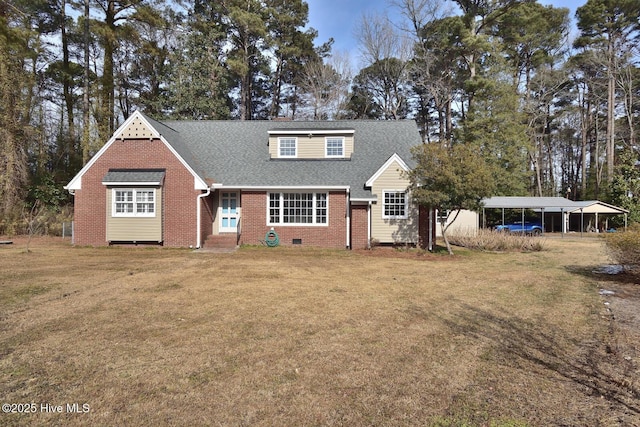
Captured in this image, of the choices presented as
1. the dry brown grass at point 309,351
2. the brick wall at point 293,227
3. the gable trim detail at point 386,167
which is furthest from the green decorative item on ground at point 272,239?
the dry brown grass at point 309,351

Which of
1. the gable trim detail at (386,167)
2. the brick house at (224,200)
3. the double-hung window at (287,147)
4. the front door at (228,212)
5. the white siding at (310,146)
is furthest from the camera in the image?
the double-hung window at (287,147)

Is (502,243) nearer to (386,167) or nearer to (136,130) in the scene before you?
(386,167)

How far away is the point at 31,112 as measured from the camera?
906 inches

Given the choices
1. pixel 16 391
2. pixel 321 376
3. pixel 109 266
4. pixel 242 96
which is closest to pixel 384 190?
pixel 109 266

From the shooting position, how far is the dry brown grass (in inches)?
137

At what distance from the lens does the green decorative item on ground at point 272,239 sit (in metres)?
17.1

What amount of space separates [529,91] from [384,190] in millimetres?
33045

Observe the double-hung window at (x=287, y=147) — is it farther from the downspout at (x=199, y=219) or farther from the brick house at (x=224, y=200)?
the downspout at (x=199, y=219)

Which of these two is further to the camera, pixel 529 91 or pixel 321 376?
pixel 529 91

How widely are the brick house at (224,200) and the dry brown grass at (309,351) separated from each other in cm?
681

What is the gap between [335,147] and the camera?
19516mm

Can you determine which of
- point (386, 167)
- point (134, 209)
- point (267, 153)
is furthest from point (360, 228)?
point (134, 209)

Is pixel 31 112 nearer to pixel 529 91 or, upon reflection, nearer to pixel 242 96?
pixel 242 96

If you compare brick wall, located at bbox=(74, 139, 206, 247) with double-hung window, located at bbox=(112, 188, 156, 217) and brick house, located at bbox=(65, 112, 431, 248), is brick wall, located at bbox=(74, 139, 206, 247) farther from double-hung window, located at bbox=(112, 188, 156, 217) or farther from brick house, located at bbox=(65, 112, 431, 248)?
double-hung window, located at bbox=(112, 188, 156, 217)
